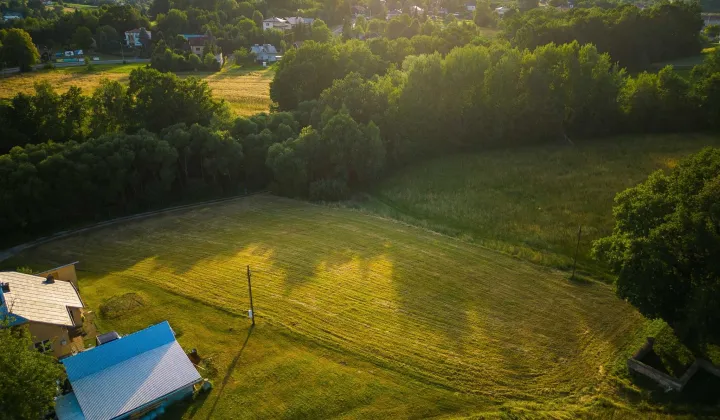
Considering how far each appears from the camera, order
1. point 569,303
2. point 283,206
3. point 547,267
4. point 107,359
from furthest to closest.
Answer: point 283,206, point 547,267, point 569,303, point 107,359

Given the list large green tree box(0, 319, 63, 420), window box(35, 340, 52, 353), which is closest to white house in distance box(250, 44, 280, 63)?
window box(35, 340, 52, 353)

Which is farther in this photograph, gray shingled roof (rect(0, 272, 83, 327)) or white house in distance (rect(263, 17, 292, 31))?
white house in distance (rect(263, 17, 292, 31))

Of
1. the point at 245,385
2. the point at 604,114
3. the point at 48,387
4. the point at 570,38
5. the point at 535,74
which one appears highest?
the point at 570,38

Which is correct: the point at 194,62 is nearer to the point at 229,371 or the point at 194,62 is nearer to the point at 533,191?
the point at 533,191

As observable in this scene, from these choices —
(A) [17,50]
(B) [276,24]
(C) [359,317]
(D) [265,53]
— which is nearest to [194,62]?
(D) [265,53]

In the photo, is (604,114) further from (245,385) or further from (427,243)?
(245,385)

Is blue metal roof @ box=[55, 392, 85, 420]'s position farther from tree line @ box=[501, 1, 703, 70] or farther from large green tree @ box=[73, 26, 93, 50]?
large green tree @ box=[73, 26, 93, 50]

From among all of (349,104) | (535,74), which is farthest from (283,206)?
(535,74)
